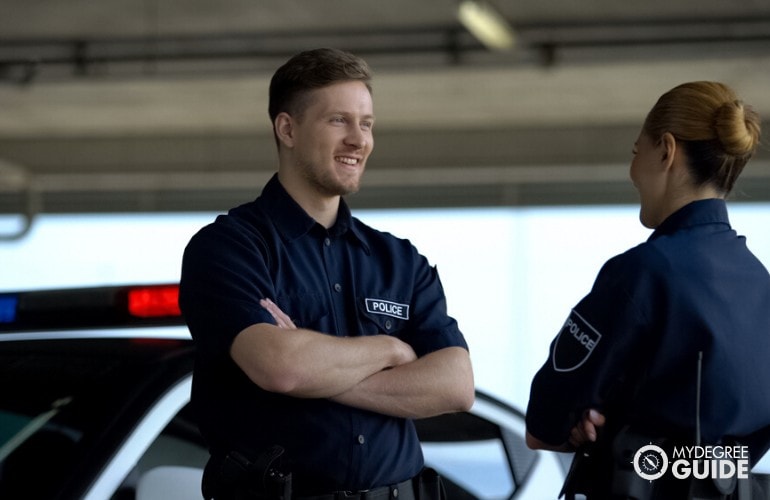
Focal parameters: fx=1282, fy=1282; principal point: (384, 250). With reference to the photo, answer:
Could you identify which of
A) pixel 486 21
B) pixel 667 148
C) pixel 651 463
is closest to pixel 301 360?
pixel 651 463

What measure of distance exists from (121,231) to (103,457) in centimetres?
1204

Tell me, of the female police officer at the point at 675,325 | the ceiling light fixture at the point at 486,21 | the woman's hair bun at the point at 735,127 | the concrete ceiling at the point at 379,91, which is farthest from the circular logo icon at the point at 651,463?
the concrete ceiling at the point at 379,91

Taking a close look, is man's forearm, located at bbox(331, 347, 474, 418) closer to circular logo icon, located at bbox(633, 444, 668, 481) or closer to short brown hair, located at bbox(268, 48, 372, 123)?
circular logo icon, located at bbox(633, 444, 668, 481)

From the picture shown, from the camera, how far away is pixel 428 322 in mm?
2498

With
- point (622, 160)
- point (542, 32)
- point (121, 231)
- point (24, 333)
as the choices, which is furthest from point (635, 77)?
point (24, 333)

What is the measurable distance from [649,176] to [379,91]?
343 inches

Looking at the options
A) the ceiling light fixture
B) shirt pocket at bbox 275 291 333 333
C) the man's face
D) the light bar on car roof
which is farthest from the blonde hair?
the ceiling light fixture

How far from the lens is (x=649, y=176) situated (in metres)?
2.24

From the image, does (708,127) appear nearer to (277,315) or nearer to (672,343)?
(672,343)

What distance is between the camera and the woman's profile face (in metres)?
2.23

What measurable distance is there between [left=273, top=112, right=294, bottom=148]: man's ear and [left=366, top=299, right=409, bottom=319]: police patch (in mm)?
350

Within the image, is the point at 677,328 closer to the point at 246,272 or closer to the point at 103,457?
the point at 246,272

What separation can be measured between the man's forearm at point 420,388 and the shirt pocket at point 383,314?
0.32 feet

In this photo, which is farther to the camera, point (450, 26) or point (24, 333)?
point (450, 26)
